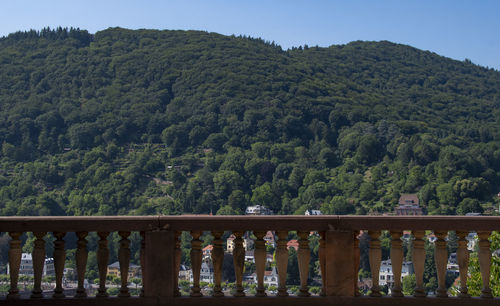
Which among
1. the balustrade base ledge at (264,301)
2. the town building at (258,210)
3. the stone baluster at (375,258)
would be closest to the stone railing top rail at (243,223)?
the stone baluster at (375,258)

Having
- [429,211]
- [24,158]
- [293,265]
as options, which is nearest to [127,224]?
[293,265]

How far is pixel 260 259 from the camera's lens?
5.14m

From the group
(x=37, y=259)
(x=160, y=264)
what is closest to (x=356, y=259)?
(x=160, y=264)

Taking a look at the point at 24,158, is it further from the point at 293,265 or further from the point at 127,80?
the point at 293,265

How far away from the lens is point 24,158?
405ft

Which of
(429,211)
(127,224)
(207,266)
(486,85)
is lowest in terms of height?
(429,211)

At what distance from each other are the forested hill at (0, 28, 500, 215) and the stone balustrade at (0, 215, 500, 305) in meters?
88.9

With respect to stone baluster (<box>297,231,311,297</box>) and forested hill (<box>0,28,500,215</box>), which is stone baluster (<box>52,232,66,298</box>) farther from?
forested hill (<box>0,28,500,215</box>)

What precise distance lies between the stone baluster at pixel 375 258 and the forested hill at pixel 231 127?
89.0 meters

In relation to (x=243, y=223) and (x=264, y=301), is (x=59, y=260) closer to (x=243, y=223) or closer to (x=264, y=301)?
(x=243, y=223)

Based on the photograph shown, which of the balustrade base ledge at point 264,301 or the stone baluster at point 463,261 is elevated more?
the stone baluster at point 463,261

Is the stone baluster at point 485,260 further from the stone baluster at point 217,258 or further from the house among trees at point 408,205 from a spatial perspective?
the house among trees at point 408,205

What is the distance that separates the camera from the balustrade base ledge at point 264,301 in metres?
5.09

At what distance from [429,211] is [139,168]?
5033cm
